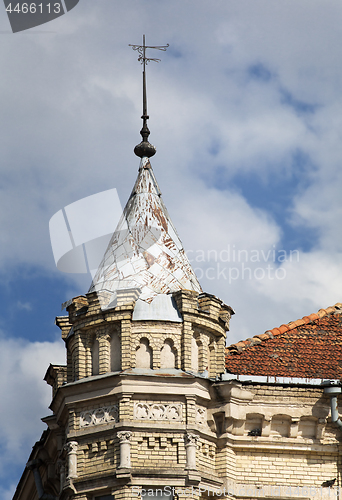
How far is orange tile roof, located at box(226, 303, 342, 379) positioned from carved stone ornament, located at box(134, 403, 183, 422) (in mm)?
2818

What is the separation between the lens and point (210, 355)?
26.5 m

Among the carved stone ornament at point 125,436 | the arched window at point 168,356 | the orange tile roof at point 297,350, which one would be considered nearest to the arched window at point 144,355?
the arched window at point 168,356

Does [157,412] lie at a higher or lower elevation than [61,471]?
higher

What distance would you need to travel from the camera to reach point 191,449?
24484 millimetres

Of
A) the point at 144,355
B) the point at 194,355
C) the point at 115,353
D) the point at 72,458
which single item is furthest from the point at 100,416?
the point at 194,355

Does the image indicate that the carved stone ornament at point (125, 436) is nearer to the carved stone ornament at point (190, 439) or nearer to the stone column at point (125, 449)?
the stone column at point (125, 449)

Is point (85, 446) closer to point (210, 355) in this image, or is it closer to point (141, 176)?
point (210, 355)

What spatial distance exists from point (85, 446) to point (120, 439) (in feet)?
3.38

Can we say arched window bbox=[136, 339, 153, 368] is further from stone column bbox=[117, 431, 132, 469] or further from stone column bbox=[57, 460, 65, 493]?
stone column bbox=[57, 460, 65, 493]

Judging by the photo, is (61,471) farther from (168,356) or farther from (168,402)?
(168,356)

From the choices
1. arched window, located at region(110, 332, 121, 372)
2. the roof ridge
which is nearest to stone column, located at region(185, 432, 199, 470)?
arched window, located at region(110, 332, 121, 372)

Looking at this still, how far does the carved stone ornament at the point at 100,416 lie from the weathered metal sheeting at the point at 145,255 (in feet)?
8.02

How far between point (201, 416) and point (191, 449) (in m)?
1.03

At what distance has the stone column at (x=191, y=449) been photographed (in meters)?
24.3
